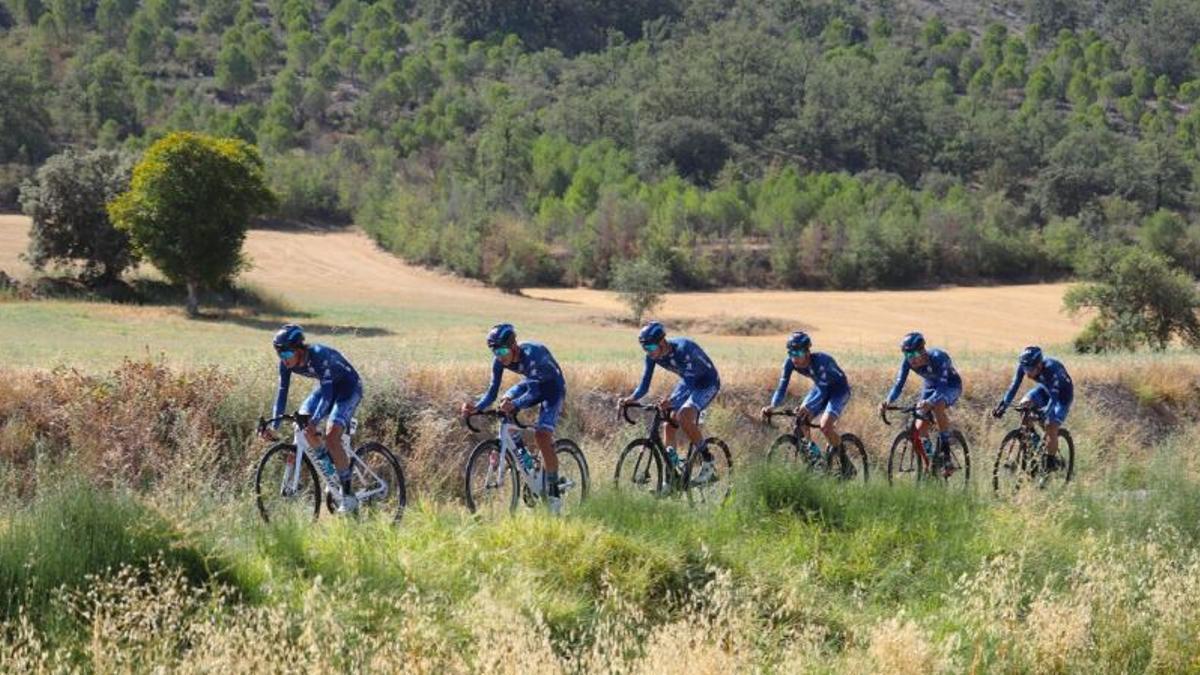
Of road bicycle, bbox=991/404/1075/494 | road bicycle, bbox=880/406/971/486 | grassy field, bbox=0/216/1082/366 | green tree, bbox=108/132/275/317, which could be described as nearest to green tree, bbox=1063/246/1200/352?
grassy field, bbox=0/216/1082/366

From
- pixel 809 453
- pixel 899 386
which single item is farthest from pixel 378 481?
pixel 899 386

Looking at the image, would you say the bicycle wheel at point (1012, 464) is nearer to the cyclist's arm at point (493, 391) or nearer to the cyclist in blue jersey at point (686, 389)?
the cyclist in blue jersey at point (686, 389)

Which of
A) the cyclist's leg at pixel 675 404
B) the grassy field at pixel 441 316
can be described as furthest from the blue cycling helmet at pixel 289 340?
the grassy field at pixel 441 316

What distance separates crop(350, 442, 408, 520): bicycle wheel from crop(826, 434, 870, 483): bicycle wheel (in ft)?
15.4

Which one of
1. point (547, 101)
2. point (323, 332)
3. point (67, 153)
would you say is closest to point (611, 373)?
point (323, 332)

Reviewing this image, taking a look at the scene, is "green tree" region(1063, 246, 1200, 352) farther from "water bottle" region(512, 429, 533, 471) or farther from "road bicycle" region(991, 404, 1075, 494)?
"water bottle" region(512, 429, 533, 471)

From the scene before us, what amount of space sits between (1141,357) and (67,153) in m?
40.3

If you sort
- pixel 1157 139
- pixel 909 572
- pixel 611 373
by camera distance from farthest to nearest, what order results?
1. pixel 1157 139
2. pixel 611 373
3. pixel 909 572

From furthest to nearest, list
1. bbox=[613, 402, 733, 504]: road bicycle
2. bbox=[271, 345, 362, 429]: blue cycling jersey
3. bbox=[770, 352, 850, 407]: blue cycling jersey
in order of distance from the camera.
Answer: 1. bbox=[770, 352, 850, 407]: blue cycling jersey
2. bbox=[613, 402, 733, 504]: road bicycle
3. bbox=[271, 345, 362, 429]: blue cycling jersey

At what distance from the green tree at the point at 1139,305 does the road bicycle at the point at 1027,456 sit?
24.5 metres

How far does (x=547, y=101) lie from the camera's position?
5689 inches

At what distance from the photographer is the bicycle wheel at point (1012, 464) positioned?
14.7 metres

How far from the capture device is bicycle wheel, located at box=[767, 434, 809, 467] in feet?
47.3

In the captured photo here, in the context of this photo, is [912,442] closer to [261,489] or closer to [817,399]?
[817,399]
